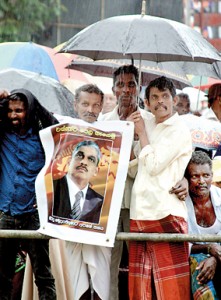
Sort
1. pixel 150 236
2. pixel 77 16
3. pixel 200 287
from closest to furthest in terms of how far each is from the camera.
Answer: pixel 150 236, pixel 200 287, pixel 77 16

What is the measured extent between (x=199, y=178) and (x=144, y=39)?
108 centimetres

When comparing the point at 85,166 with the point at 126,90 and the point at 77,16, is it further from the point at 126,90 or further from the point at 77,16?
the point at 77,16

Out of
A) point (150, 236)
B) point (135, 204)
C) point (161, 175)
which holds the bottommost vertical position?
point (150, 236)

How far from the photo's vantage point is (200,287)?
5.98 m

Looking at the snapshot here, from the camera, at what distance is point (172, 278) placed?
6.02m

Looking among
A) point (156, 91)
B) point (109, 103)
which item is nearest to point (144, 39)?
point (156, 91)

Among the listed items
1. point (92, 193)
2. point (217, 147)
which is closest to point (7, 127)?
point (92, 193)

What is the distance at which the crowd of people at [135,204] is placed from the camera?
19.7 feet

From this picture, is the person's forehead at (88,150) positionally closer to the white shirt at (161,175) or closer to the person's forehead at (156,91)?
the white shirt at (161,175)

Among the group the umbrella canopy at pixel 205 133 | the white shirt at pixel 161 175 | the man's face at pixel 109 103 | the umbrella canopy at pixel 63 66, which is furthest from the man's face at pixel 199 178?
the umbrella canopy at pixel 63 66

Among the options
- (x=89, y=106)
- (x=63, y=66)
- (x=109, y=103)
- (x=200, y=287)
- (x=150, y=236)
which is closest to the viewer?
(x=150, y=236)

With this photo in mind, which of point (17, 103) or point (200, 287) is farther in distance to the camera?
point (17, 103)

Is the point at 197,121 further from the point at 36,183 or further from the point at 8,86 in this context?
the point at 36,183

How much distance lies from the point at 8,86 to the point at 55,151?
221cm
